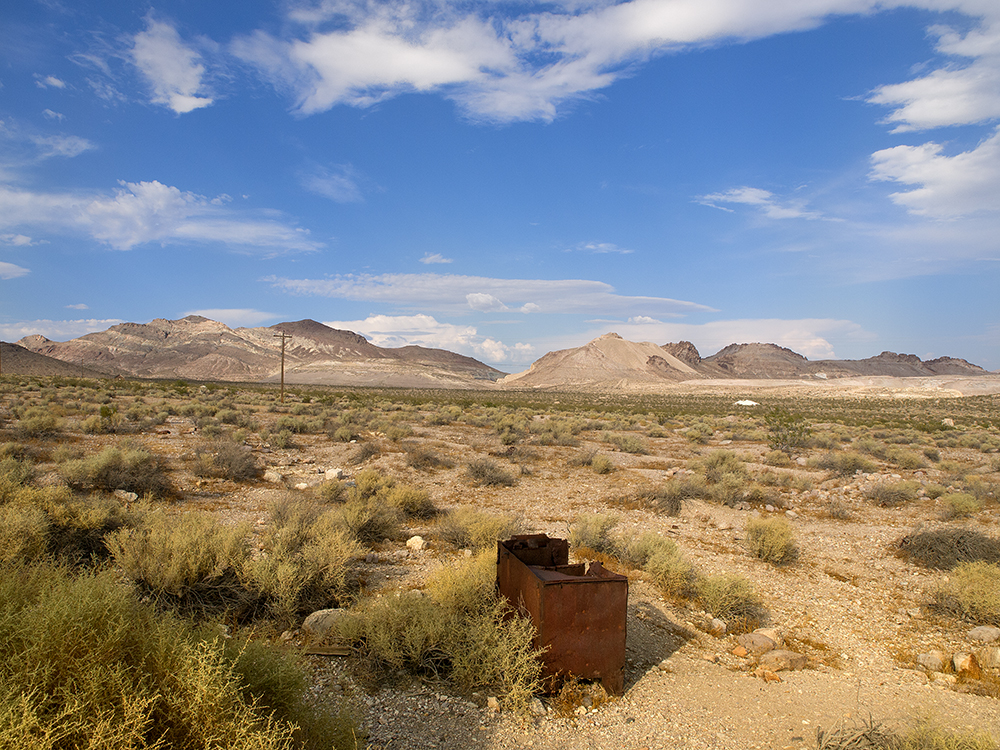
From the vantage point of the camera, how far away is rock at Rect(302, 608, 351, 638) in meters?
4.68

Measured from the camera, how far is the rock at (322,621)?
468 cm

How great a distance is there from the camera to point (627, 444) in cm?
1900

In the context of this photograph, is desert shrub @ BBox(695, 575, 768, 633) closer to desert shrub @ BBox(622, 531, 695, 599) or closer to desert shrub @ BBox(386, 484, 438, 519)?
desert shrub @ BBox(622, 531, 695, 599)

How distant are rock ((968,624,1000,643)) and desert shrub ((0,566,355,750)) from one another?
6.49 m

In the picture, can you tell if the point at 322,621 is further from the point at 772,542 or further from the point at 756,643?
the point at 772,542

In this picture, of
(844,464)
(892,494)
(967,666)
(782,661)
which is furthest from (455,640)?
(844,464)

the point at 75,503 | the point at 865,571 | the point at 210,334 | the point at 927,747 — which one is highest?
the point at 210,334

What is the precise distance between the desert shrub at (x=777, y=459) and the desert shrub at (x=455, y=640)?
14.5 meters

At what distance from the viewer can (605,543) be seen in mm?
7715

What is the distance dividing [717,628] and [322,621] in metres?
4.04

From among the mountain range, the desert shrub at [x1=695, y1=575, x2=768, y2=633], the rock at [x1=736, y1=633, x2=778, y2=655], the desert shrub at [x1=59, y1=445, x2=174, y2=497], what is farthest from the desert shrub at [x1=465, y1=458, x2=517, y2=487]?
the mountain range

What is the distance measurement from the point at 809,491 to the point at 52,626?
13637mm

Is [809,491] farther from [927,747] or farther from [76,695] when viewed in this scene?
[76,695]

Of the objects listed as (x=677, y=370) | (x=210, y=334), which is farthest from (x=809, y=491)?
(x=210, y=334)
